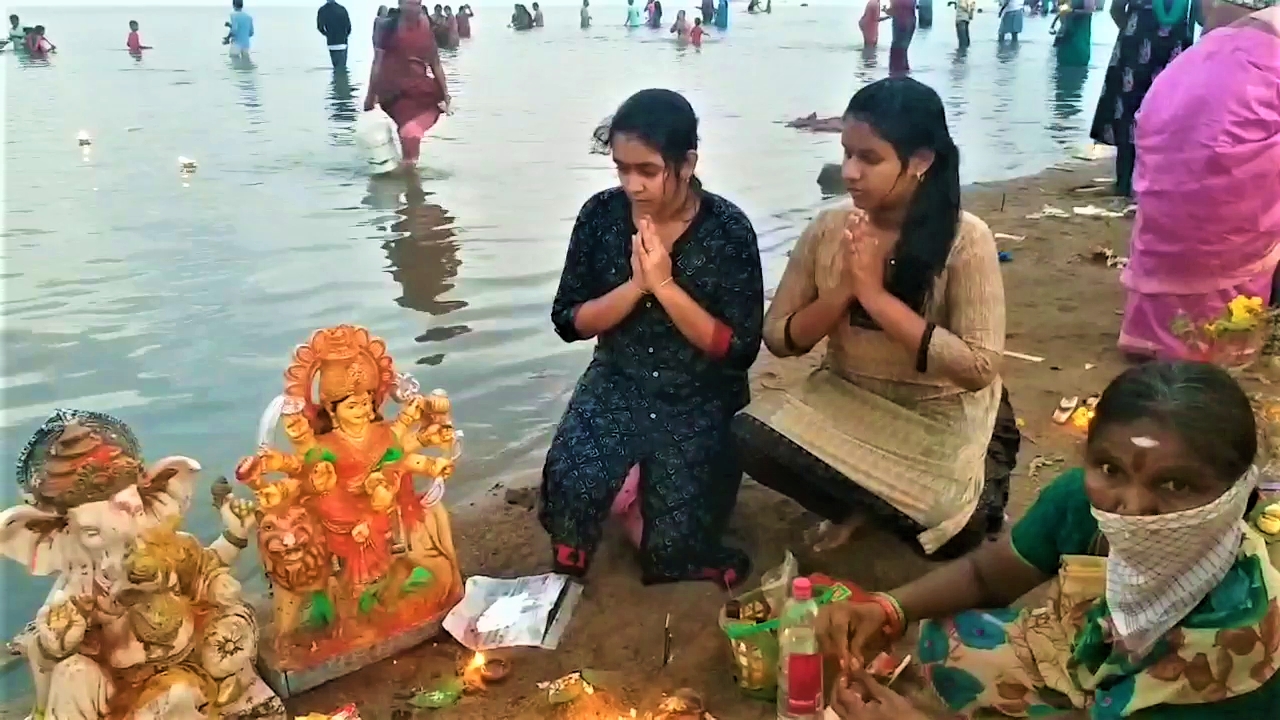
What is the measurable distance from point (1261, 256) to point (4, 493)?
5437 millimetres

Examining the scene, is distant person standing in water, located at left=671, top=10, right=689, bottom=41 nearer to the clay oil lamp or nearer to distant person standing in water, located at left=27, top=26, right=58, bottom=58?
distant person standing in water, located at left=27, top=26, right=58, bottom=58

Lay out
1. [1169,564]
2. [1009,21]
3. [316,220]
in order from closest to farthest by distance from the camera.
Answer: [1169,564] < [316,220] < [1009,21]

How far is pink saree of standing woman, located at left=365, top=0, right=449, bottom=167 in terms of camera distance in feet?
32.3

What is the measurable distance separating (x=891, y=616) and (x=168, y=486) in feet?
5.59

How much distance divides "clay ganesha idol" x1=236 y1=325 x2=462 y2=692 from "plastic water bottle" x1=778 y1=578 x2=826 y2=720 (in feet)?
3.34

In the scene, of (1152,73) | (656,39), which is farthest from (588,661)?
(656,39)

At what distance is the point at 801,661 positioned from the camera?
8.48 ft

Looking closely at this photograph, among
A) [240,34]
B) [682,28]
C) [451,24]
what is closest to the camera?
[240,34]

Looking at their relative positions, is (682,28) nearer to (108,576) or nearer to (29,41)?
(29,41)

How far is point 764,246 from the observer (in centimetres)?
833

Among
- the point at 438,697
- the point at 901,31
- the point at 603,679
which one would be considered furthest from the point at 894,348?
the point at 901,31

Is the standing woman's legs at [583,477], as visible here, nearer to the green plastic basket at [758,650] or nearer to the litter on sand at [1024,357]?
the green plastic basket at [758,650]

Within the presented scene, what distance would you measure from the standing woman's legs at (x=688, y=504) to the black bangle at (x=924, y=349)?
2.16ft

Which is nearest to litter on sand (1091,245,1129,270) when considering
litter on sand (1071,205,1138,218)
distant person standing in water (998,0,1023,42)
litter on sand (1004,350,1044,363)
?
litter on sand (1071,205,1138,218)
